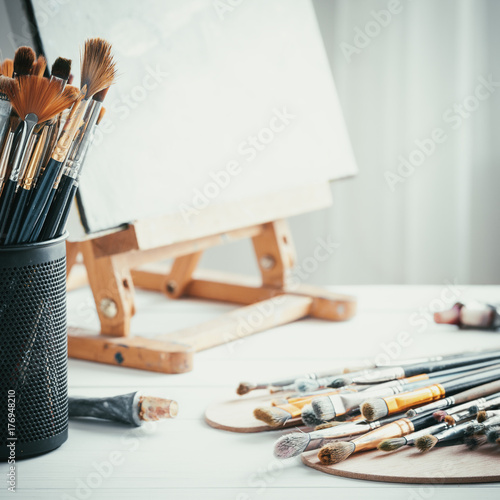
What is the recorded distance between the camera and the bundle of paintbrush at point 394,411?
0.60m

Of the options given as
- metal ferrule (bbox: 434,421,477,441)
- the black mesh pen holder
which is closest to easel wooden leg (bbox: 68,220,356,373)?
the black mesh pen holder

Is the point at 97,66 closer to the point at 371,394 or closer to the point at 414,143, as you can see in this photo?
the point at 371,394

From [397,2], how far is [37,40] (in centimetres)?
99

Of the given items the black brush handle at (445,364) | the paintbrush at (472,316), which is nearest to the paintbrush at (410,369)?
the black brush handle at (445,364)

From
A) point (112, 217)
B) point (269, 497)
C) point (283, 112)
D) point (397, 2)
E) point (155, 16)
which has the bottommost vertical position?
point (269, 497)

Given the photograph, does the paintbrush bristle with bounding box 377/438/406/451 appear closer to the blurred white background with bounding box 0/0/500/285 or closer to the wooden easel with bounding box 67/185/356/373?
the wooden easel with bounding box 67/185/356/373

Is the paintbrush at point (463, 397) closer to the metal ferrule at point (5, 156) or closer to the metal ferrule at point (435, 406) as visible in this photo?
the metal ferrule at point (435, 406)

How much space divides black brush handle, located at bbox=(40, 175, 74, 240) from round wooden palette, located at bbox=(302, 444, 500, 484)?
28 cm

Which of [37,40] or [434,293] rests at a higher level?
[37,40]

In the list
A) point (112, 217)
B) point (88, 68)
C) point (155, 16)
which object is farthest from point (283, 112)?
point (88, 68)

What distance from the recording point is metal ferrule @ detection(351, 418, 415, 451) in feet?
1.96

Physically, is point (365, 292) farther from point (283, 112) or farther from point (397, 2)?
point (397, 2)

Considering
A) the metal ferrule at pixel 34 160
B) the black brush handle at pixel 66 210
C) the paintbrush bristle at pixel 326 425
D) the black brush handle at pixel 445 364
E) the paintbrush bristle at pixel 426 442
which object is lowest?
the paintbrush bristle at pixel 426 442

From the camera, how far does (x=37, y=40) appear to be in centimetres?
78
